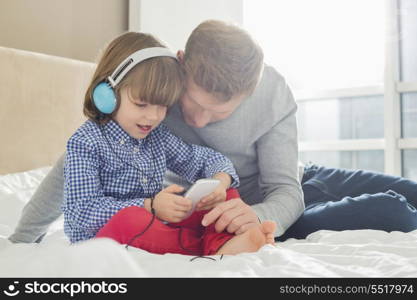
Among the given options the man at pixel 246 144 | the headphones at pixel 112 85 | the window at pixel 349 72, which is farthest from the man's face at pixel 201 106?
the window at pixel 349 72

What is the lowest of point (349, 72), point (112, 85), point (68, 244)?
point (68, 244)

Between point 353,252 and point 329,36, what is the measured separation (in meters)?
2.88

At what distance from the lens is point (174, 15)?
2893 mm

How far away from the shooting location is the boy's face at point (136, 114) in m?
1.05

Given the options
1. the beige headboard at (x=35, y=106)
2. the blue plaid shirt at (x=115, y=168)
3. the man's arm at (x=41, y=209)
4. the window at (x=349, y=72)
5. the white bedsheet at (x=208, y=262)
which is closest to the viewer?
the white bedsheet at (x=208, y=262)

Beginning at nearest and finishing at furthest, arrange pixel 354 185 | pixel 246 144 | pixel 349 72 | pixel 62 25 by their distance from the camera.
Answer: pixel 246 144
pixel 354 185
pixel 62 25
pixel 349 72

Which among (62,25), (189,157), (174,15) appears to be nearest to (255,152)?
(189,157)

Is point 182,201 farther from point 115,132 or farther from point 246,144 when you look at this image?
point 246,144

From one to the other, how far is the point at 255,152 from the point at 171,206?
1.61 ft

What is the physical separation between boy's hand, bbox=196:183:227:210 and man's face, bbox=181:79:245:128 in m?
0.18

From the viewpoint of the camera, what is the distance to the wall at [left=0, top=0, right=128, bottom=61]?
2240mm

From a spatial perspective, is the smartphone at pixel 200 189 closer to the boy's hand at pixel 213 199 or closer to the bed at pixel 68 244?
→ the boy's hand at pixel 213 199

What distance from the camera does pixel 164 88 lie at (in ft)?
3.43

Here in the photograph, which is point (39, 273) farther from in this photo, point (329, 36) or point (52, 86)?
point (329, 36)
